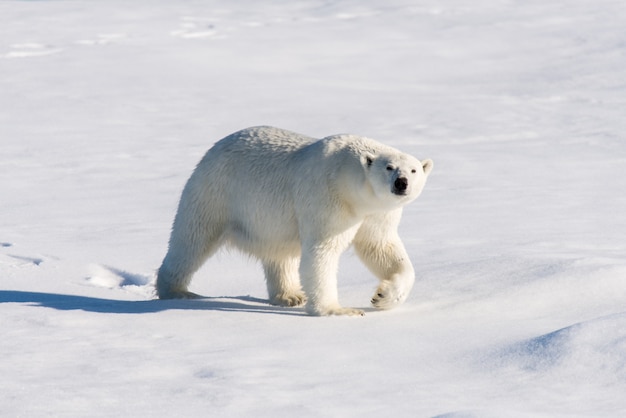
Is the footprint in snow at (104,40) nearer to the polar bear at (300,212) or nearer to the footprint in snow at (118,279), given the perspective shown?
the footprint in snow at (118,279)

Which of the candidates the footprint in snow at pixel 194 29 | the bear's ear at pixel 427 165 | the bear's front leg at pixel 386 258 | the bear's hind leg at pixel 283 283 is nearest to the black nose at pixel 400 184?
the bear's ear at pixel 427 165

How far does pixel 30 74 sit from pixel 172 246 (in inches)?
457

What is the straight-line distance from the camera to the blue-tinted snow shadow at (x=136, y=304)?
6.03 meters

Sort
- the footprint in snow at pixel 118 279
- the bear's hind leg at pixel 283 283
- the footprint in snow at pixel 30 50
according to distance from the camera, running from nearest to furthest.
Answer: the bear's hind leg at pixel 283 283 → the footprint in snow at pixel 118 279 → the footprint in snow at pixel 30 50

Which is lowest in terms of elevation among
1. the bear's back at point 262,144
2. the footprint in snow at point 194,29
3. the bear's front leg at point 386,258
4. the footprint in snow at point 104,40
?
the footprint in snow at point 194,29

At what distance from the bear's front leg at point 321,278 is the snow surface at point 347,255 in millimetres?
145

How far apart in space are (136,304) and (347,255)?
1.52 meters

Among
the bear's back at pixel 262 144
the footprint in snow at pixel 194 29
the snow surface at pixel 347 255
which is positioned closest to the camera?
the snow surface at pixel 347 255

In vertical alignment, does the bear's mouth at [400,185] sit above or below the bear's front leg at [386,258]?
above

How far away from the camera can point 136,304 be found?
624 cm

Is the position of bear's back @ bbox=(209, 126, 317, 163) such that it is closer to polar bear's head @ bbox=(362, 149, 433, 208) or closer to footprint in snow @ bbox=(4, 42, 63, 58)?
polar bear's head @ bbox=(362, 149, 433, 208)

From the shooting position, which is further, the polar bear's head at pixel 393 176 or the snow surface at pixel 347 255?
the polar bear's head at pixel 393 176

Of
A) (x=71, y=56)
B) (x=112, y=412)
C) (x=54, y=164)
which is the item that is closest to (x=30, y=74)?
(x=71, y=56)

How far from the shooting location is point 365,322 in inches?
220
